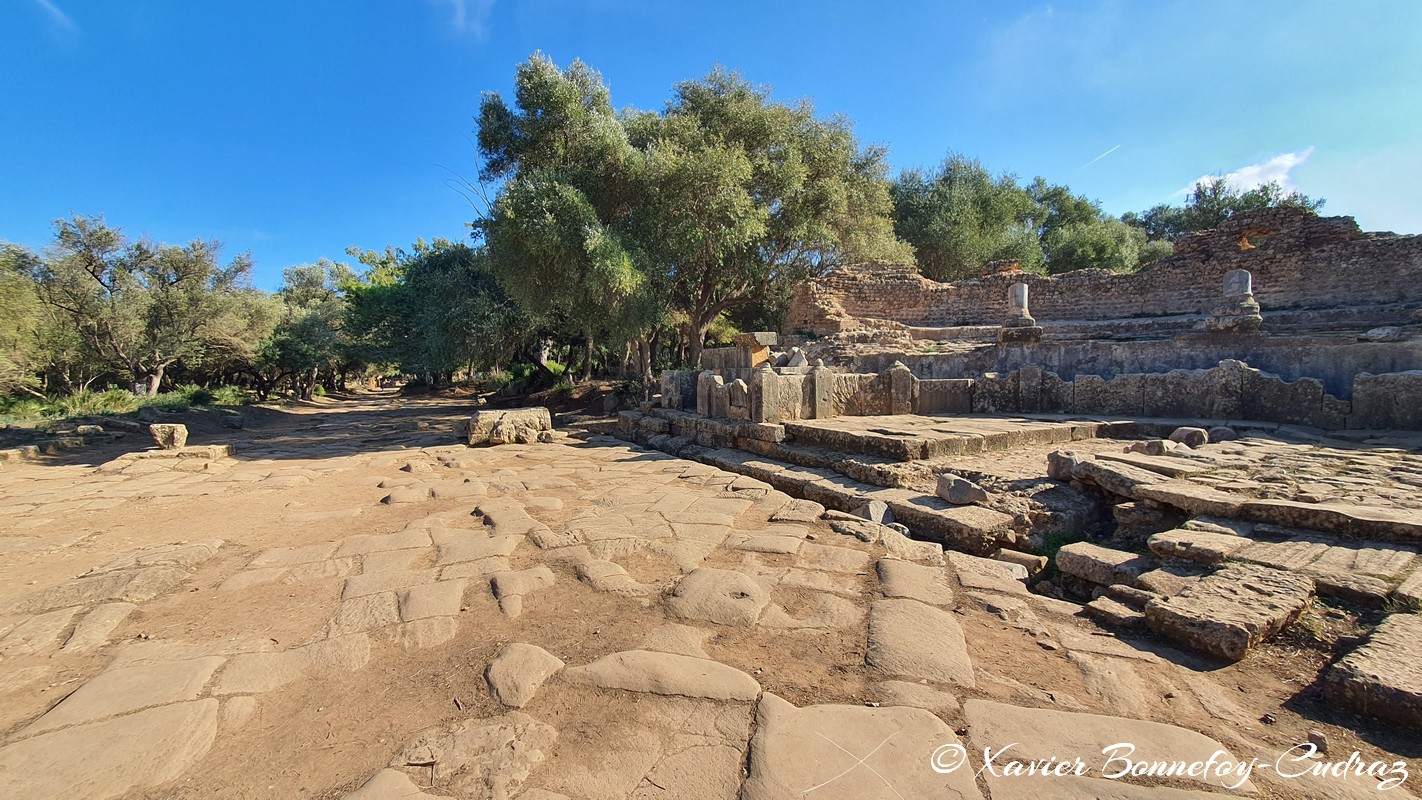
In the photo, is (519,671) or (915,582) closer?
(519,671)

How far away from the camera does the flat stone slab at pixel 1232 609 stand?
2.16 metres

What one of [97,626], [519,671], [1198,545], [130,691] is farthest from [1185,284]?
[97,626]

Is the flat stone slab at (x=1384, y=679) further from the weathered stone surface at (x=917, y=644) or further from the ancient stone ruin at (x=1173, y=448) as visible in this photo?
the weathered stone surface at (x=917, y=644)

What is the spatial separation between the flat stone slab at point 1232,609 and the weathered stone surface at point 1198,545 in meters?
0.19

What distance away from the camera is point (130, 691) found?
1959 mm

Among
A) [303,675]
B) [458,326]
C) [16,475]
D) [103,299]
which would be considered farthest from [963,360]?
[103,299]

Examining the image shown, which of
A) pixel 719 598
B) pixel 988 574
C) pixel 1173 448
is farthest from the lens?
pixel 1173 448

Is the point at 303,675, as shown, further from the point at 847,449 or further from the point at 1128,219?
the point at 1128,219

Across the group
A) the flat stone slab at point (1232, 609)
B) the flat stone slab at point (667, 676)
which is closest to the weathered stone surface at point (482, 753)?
the flat stone slab at point (667, 676)

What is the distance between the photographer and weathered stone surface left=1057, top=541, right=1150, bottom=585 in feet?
9.58

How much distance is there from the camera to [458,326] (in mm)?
14344

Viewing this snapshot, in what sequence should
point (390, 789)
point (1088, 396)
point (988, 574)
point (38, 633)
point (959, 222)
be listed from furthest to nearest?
point (959, 222) → point (1088, 396) → point (988, 574) → point (38, 633) → point (390, 789)

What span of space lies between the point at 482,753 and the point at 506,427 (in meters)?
7.21

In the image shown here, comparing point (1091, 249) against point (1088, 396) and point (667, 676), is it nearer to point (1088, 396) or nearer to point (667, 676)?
point (1088, 396)
